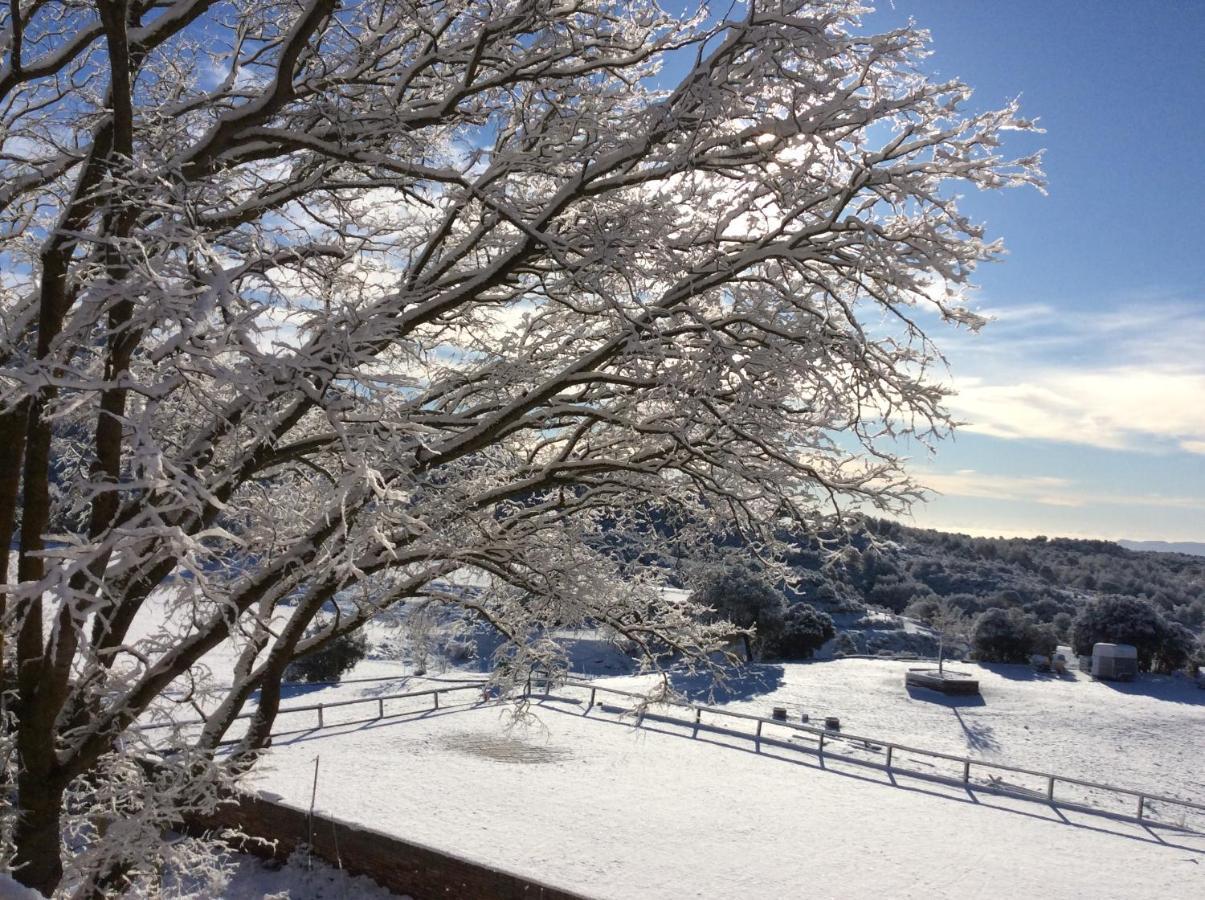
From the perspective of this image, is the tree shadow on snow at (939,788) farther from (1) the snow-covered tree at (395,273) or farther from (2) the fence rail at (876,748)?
(1) the snow-covered tree at (395,273)

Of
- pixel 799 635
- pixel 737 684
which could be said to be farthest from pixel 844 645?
pixel 737 684

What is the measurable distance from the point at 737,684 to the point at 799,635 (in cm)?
787

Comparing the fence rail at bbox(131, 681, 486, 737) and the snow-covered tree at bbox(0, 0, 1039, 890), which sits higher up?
the snow-covered tree at bbox(0, 0, 1039, 890)

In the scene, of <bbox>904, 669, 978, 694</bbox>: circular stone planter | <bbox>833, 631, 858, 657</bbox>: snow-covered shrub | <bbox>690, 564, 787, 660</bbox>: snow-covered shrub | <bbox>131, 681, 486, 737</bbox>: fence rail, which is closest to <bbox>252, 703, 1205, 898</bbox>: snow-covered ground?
<bbox>131, 681, 486, 737</bbox>: fence rail

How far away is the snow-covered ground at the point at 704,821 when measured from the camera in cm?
1049

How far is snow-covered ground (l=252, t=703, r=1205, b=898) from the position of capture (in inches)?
413

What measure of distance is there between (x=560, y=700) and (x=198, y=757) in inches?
671

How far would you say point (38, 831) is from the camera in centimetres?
417

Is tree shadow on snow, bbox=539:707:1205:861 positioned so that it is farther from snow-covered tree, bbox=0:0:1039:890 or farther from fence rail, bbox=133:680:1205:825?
snow-covered tree, bbox=0:0:1039:890

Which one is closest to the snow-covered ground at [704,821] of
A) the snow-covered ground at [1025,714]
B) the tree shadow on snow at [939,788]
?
the tree shadow on snow at [939,788]

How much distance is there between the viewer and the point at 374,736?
17.0m

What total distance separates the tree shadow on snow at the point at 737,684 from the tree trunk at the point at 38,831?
18.7 m

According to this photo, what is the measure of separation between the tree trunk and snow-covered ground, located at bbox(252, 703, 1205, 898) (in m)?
4.36

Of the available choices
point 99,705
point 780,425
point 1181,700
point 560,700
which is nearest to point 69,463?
point 99,705
